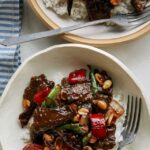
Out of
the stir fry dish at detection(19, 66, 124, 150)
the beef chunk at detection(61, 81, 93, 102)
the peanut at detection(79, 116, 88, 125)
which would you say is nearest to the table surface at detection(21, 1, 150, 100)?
the stir fry dish at detection(19, 66, 124, 150)

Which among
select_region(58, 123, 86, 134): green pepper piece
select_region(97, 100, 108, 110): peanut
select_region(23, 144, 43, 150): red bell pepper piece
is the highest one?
select_region(97, 100, 108, 110): peanut

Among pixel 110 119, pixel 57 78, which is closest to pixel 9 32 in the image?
pixel 57 78

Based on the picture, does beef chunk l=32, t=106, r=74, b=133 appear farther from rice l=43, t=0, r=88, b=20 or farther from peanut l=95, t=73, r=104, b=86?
rice l=43, t=0, r=88, b=20

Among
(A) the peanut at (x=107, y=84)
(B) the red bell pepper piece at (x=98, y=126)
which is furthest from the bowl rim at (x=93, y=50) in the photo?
(B) the red bell pepper piece at (x=98, y=126)

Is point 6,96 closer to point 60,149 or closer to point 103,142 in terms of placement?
point 60,149

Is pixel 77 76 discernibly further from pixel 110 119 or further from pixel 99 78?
pixel 110 119

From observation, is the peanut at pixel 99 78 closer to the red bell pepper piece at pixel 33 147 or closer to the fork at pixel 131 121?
the fork at pixel 131 121
